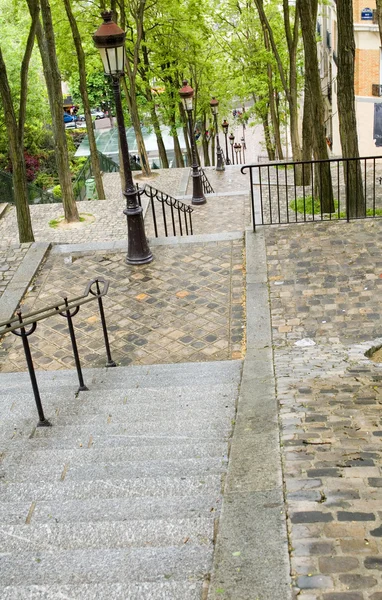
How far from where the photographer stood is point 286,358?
263 inches

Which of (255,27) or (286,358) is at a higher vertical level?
(255,27)

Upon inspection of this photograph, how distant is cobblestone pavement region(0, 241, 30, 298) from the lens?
952cm

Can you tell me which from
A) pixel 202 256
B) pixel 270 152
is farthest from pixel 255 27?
pixel 202 256

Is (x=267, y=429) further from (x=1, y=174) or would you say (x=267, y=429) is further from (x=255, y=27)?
(x=255, y=27)

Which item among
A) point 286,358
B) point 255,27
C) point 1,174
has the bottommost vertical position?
point 286,358

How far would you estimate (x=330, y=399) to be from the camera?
5297mm

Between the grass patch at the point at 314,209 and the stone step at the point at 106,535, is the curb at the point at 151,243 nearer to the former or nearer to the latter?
the grass patch at the point at 314,209

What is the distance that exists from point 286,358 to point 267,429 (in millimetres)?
1960

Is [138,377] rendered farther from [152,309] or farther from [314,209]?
[314,209]

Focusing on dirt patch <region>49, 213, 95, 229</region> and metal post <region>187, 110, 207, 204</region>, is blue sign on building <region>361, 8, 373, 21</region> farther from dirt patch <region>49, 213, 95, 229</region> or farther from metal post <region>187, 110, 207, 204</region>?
dirt patch <region>49, 213, 95, 229</region>

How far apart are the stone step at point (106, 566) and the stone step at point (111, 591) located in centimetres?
4

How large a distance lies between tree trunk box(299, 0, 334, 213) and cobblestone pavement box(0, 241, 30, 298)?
540 cm

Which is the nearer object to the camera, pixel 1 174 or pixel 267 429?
pixel 267 429

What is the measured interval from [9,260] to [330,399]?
6.31 m
